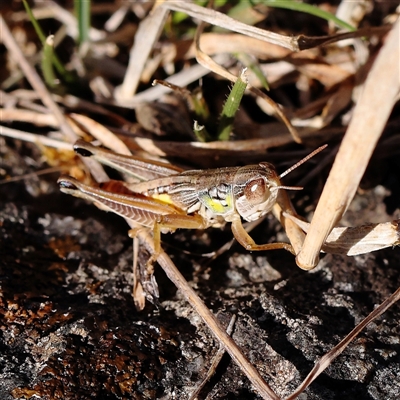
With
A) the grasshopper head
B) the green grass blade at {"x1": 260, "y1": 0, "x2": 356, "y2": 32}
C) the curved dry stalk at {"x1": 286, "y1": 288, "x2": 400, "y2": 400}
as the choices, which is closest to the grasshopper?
the grasshopper head

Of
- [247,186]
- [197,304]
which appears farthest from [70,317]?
[247,186]

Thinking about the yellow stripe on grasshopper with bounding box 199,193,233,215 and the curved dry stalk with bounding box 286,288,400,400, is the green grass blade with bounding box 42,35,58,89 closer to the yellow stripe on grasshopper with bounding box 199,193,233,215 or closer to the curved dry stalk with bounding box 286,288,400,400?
the yellow stripe on grasshopper with bounding box 199,193,233,215

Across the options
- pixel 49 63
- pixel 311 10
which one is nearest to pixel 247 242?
pixel 311 10

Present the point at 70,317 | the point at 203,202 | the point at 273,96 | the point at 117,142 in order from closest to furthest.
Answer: the point at 70,317 < the point at 203,202 < the point at 117,142 < the point at 273,96

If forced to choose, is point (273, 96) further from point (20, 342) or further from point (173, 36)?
point (20, 342)

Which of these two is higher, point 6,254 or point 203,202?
point 203,202

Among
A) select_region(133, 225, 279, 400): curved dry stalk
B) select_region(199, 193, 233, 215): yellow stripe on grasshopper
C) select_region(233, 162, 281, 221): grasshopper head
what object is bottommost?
select_region(133, 225, 279, 400): curved dry stalk

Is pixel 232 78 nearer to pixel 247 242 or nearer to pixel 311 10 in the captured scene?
pixel 311 10

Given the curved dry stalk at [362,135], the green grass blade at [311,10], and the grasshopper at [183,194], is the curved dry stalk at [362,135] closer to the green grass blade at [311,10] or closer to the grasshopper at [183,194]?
the grasshopper at [183,194]
